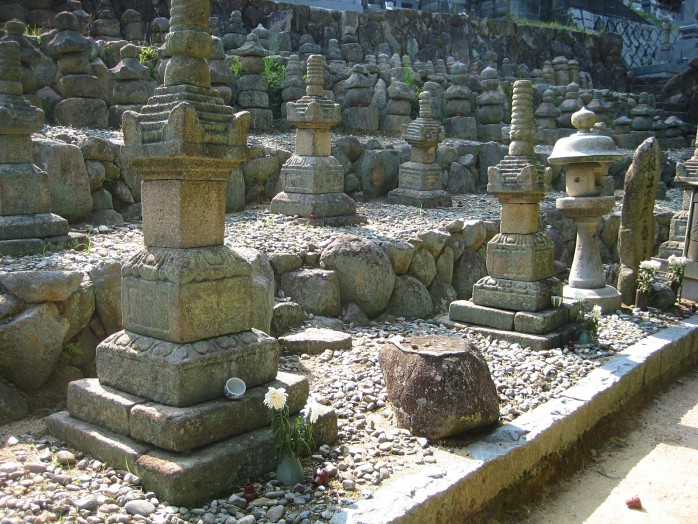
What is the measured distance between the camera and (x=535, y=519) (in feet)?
13.9

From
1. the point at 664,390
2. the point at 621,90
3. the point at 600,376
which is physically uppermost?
the point at 621,90

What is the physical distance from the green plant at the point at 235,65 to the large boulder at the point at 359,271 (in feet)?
21.4

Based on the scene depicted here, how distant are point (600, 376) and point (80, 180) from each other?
5.55 metres

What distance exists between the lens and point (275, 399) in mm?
3572

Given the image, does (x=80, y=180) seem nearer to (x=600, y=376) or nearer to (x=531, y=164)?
(x=531, y=164)

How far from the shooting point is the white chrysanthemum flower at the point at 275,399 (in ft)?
11.7

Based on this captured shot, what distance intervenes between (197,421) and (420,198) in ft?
26.9

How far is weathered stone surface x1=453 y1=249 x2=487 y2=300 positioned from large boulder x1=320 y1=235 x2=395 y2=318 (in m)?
1.60

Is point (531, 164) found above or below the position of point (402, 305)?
above

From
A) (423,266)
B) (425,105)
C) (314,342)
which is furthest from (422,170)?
(314,342)

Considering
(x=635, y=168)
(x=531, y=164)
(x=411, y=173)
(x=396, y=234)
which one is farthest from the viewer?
(x=411, y=173)

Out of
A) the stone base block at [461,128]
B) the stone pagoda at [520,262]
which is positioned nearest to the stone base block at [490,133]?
the stone base block at [461,128]

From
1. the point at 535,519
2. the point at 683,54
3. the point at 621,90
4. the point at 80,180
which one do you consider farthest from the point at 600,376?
the point at 683,54

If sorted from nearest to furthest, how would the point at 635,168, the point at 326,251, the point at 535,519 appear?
the point at 535,519, the point at 326,251, the point at 635,168
